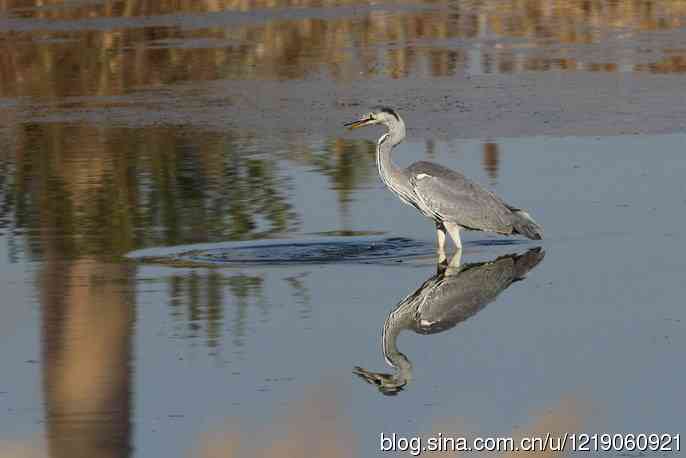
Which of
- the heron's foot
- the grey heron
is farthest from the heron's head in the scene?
the heron's foot

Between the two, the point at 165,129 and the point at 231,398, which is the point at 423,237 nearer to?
the point at 231,398

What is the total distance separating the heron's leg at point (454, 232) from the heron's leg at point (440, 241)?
56mm

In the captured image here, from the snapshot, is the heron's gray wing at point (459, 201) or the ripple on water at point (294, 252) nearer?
the ripple on water at point (294, 252)

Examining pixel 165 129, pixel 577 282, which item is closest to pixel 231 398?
pixel 577 282

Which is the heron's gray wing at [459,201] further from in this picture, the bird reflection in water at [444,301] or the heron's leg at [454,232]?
the bird reflection in water at [444,301]

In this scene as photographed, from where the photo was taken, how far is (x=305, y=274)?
10680 millimetres

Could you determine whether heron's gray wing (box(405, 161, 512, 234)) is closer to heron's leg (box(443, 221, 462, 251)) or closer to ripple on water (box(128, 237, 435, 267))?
heron's leg (box(443, 221, 462, 251))

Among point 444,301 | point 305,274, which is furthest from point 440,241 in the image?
point 444,301

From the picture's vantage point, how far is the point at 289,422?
7.19 metres

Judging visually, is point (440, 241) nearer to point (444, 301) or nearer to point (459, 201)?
point (459, 201)

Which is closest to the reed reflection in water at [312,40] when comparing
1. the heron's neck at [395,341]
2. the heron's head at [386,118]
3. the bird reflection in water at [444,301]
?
the heron's head at [386,118]

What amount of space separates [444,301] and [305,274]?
132 cm

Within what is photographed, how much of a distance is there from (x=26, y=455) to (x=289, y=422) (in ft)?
3.57

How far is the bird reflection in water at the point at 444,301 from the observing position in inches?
318
